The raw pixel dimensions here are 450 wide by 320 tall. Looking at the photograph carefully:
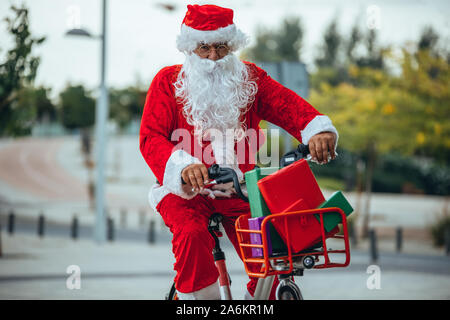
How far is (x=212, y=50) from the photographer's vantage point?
10.2ft

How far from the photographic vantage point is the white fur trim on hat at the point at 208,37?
306 centimetres

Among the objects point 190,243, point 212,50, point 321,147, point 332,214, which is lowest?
point 190,243

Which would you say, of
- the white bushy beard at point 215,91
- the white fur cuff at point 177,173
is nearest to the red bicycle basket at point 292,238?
the white fur cuff at point 177,173

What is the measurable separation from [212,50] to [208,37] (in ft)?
0.22

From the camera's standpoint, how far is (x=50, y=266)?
929 cm

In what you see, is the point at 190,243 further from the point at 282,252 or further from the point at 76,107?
the point at 76,107

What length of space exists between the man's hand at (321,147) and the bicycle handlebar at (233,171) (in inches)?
1.6

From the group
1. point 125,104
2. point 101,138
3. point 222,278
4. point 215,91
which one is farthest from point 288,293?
point 125,104

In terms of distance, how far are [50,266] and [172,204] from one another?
6987mm

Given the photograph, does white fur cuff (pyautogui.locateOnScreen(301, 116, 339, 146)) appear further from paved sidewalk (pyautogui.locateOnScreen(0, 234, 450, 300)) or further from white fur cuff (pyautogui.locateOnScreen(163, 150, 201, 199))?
paved sidewalk (pyautogui.locateOnScreen(0, 234, 450, 300))

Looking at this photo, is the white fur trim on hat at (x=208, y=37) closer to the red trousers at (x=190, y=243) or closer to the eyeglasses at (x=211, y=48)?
the eyeglasses at (x=211, y=48)

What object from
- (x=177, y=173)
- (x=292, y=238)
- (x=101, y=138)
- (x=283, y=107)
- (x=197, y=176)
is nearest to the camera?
(x=292, y=238)
